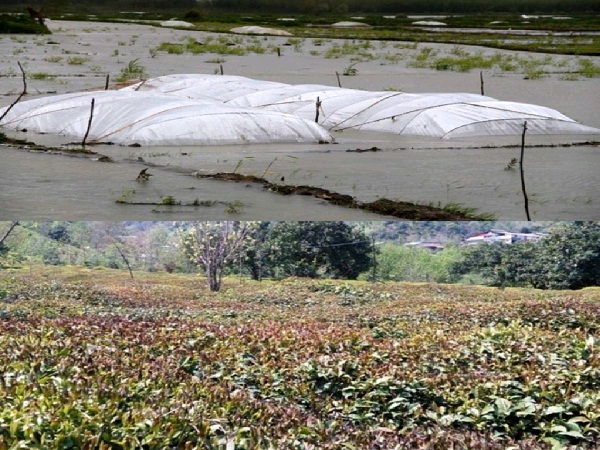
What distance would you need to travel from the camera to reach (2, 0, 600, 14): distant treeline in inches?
262

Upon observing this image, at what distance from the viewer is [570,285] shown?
7039 millimetres

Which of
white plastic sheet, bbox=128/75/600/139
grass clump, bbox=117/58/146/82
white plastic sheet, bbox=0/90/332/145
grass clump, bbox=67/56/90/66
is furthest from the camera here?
grass clump, bbox=67/56/90/66

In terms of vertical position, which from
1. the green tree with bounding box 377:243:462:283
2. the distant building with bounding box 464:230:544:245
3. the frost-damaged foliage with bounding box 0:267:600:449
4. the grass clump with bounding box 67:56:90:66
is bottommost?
the grass clump with bounding box 67:56:90:66

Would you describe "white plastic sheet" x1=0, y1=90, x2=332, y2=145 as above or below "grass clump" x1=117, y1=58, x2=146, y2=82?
above

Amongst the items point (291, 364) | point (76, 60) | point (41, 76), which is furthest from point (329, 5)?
point (76, 60)

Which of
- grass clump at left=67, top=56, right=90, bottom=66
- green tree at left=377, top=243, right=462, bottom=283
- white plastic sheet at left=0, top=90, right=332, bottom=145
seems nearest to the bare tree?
green tree at left=377, top=243, right=462, bottom=283

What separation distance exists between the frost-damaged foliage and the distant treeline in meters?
1.72

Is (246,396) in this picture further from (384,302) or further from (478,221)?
(478,221)

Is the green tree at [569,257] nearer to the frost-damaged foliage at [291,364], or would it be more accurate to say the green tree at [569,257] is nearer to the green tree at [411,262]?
the frost-damaged foliage at [291,364]

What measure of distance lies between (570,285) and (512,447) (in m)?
2.82

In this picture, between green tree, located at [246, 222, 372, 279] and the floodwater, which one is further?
the floodwater

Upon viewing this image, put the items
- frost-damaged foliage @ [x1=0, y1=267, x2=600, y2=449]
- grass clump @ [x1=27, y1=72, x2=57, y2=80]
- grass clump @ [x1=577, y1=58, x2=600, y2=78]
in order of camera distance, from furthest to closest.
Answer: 1. grass clump @ [x1=577, y1=58, x2=600, y2=78]
2. grass clump @ [x1=27, y1=72, x2=57, y2=80]
3. frost-damaged foliage @ [x1=0, y1=267, x2=600, y2=449]

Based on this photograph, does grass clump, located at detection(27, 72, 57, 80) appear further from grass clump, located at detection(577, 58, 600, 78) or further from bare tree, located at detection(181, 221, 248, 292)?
bare tree, located at detection(181, 221, 248, 292)

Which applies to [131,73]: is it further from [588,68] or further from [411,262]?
[411,262]
